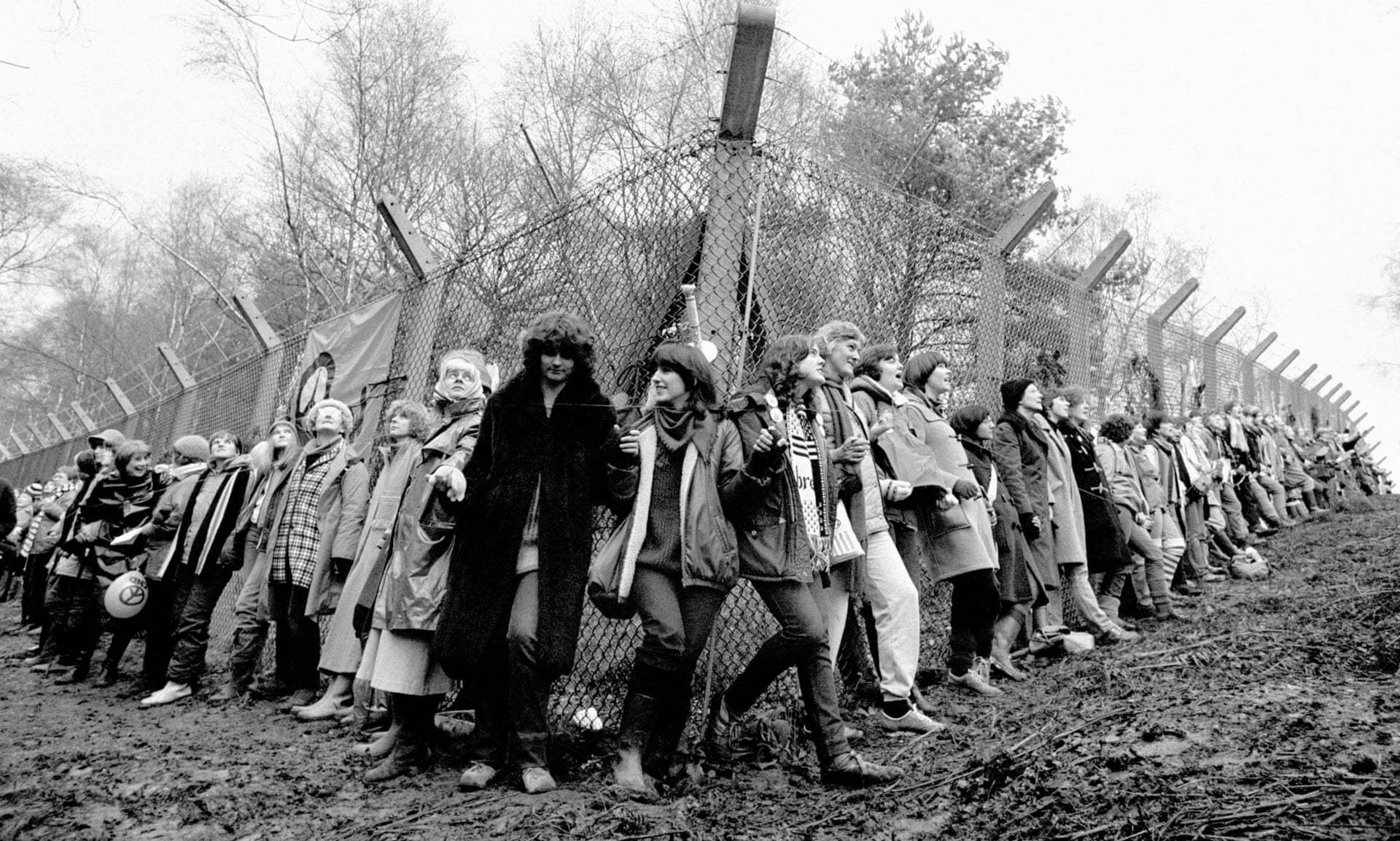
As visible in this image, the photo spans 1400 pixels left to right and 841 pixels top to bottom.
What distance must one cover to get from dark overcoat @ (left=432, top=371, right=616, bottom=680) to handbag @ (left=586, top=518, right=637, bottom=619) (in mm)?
181

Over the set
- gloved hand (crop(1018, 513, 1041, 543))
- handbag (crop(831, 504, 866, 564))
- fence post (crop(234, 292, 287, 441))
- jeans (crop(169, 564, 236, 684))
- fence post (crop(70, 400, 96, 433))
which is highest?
fence post (crop(234, 292, 287, 441))

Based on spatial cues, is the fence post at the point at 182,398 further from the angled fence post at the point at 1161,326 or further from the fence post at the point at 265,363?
the angled fence post at the point at 1161,326

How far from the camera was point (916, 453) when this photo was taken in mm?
4613

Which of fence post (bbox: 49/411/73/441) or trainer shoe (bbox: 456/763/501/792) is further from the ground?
fence post (bbox: 49/411/73/441)

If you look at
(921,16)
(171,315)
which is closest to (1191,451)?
(921,16)

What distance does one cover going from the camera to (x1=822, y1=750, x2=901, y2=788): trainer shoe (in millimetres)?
3322

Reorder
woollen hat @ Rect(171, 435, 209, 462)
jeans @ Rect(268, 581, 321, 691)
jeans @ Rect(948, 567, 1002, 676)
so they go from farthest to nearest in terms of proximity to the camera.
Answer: woollen hat @ Rect(171, 435, 209, 462), jeans @ Rect(268, 581, 321, 691), jeans @ Rect(948, 567, 1002, 676)

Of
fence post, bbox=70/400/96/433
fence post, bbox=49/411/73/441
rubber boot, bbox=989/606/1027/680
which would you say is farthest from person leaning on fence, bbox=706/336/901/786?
fence post, bbox=49/411/73/441

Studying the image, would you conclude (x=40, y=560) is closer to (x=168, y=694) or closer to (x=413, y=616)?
(x=168, y=694)

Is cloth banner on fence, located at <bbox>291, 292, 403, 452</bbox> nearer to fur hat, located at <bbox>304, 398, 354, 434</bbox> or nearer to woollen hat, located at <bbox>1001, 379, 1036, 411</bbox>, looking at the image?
fur hat, located at <bbox>304, 398, 354, 434</bbox>

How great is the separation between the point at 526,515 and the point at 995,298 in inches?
147

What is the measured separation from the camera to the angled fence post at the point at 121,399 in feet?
40.4

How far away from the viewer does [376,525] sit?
4.68m

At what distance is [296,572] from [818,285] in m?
3.20
